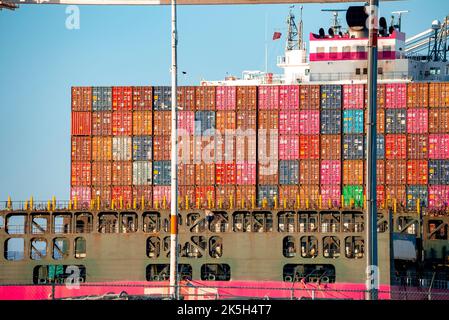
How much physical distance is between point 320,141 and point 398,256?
8.95m

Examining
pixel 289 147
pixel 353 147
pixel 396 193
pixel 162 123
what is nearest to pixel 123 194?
pixel 162 123

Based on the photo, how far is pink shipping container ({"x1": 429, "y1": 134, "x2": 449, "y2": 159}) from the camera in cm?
6438

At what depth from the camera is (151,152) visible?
215ft

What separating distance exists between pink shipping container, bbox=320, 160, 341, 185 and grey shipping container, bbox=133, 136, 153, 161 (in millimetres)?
10378

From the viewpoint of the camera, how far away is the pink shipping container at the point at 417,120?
214 ft

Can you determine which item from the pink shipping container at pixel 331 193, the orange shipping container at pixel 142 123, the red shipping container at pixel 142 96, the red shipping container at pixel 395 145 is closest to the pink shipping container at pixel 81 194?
the orange shipping container at pixel 142 123

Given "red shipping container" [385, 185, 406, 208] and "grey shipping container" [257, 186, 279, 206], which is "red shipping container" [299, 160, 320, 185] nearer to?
"grey shipping container" [257, 186, 279, 206]

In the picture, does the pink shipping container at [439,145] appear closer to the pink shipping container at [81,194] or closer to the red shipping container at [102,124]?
the red shipping container at [102,124]

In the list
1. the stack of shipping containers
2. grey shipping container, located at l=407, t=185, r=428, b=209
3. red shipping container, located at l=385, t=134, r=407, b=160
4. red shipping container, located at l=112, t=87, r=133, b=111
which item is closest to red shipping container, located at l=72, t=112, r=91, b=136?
the stack of shipping containers

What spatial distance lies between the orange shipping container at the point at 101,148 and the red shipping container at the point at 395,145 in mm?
16775

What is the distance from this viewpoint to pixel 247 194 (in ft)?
211
